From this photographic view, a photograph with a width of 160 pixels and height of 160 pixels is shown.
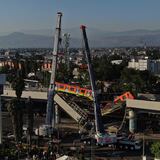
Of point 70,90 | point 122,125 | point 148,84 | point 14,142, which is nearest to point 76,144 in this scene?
point 14,142

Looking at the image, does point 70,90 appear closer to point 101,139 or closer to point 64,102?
point 64,102

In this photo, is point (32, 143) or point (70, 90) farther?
point (70, 90)

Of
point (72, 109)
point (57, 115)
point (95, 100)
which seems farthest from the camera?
point (57, 115)

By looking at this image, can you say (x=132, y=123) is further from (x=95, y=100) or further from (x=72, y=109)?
(x=95, y=100)

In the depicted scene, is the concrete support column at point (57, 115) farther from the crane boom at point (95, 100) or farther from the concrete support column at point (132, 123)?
the crane boom at point (95, 100)

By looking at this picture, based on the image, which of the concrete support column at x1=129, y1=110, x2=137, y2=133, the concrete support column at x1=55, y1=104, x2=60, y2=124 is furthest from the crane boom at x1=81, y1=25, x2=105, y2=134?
the concrete support column at x1=55, y1=104, x2=60, y2=124

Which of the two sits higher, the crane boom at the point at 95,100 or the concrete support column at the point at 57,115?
the crane boom at the point at 95,100

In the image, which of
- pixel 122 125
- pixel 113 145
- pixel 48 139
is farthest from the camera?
pixel 122 125

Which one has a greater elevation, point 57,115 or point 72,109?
point 72,109

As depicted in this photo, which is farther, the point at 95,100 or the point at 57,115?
the point at 57,115

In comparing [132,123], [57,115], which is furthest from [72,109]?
[132,123]

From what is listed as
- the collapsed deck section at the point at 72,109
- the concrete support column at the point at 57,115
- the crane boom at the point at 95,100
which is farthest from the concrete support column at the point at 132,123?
the concrete support column at the point at 57,115
